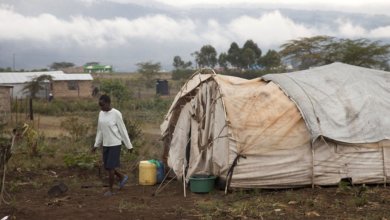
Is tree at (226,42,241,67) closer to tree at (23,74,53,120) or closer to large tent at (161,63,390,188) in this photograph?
tree at (23,74,53,120)

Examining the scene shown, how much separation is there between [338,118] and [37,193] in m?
5.06

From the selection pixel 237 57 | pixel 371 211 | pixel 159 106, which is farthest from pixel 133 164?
pixel 237 57

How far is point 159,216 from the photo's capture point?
6.45 m

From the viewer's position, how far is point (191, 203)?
7.36 m

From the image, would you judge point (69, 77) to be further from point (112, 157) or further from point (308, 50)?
point (112, 157)

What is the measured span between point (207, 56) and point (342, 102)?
4278 centimetres

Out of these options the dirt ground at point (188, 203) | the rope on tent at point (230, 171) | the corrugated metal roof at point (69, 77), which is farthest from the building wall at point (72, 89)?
the rope on tent at point (230, 171)

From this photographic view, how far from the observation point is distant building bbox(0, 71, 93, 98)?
135 feet

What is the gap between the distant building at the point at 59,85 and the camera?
135 feet

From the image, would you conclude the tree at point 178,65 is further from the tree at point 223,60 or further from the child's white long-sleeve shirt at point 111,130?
the child's white long-sleeve shirt at point 111,130

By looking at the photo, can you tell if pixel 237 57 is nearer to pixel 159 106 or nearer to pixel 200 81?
pixel 159 106

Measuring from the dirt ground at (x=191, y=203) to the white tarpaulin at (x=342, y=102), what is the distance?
0.90 metres

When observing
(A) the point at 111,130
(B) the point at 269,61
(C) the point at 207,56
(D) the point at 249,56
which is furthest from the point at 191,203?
(C) the point at 207,56

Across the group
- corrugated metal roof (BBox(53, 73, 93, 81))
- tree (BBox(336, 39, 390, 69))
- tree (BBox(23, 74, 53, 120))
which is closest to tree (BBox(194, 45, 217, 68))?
corrugated metal roof (BBox(53, 73, 93, 81))
